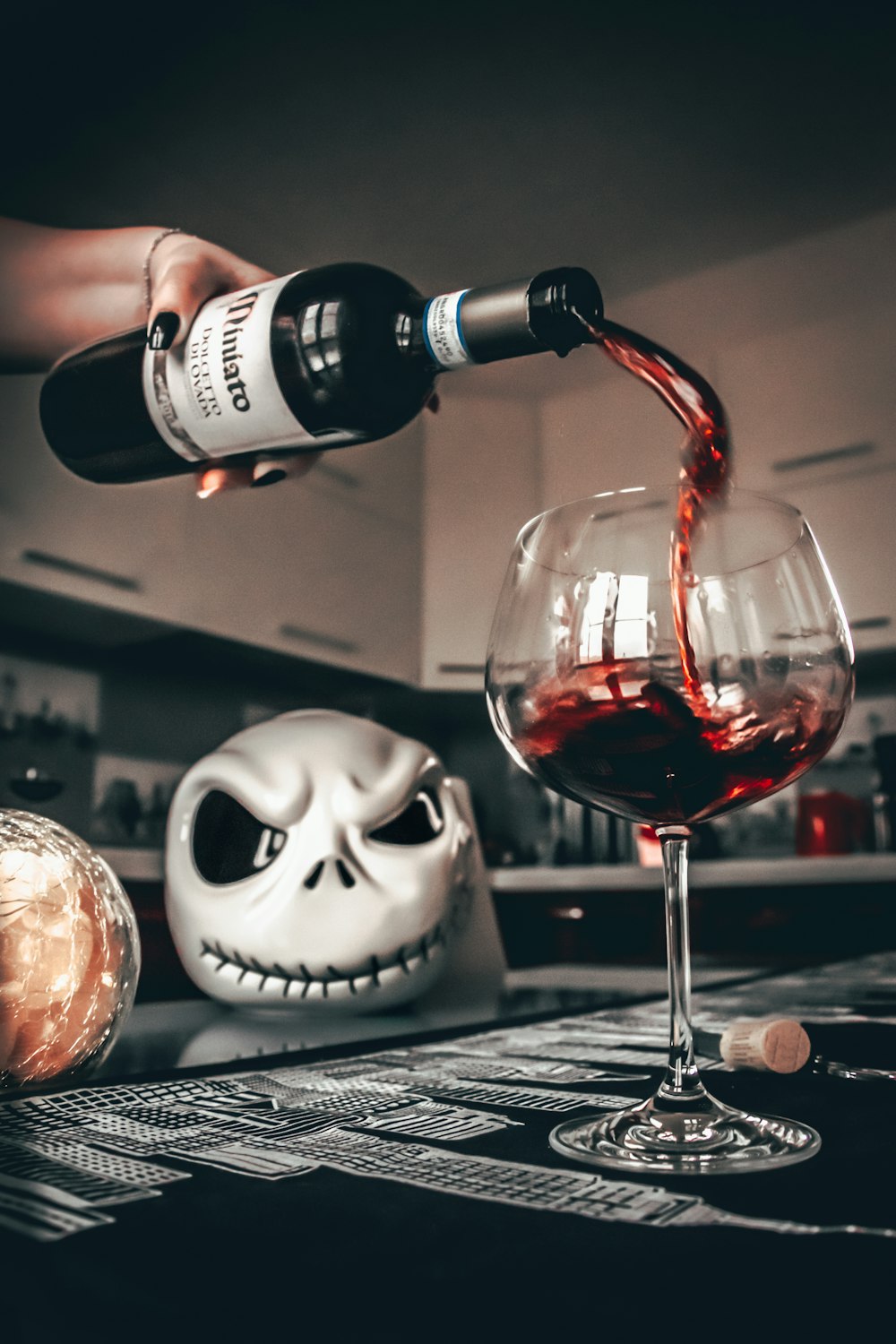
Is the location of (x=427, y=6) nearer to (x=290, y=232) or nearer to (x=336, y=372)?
(x=290, y=232)

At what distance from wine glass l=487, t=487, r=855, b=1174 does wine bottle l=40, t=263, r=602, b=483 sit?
1.22ft

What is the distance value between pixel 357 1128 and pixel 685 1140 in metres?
0.10

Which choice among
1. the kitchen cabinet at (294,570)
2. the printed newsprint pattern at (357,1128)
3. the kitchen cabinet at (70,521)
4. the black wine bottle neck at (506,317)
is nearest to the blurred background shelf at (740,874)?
the kitchen cabinet at (294,570)

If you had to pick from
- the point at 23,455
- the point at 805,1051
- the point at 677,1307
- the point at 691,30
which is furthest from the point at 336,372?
the point at 691,30

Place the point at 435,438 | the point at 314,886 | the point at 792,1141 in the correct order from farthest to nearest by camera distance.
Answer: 1. the point at 435,438
2. the point at 314,886
3. the point at 792,1141

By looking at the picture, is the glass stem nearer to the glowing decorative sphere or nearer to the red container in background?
the glowing decorative sphere

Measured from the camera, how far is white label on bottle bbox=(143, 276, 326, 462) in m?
0.75

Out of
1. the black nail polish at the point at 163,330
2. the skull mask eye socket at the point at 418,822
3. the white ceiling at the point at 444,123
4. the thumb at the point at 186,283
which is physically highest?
the white ceiling at the point at 444,123

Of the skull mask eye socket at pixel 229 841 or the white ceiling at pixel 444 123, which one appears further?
the white ceiling at pixel 444 123

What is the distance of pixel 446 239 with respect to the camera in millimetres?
1217

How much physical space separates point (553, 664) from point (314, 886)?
293mm

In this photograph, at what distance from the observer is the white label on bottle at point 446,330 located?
71 cm

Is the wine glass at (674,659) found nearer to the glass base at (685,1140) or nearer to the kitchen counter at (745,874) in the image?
the glass base at (685,1140)

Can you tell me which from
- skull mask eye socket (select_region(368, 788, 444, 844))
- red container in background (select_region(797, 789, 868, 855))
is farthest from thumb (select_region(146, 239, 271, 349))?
red container in background (select_region(797, 789, 868, 855))
